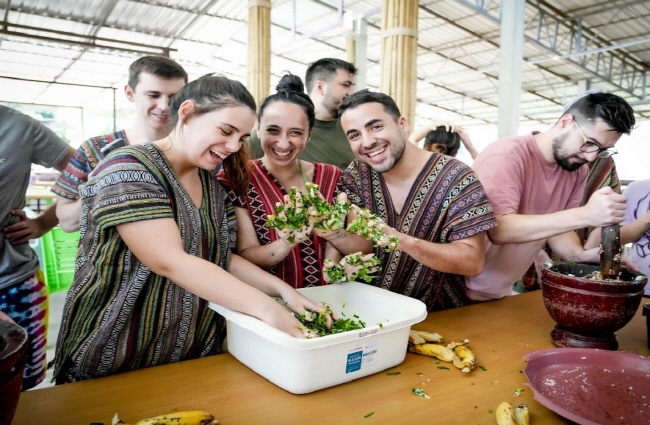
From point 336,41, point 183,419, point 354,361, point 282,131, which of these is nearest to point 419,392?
point 354,361

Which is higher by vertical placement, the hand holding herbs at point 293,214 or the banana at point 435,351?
the hand holding herbs at point 293,214

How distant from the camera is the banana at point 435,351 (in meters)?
1.50

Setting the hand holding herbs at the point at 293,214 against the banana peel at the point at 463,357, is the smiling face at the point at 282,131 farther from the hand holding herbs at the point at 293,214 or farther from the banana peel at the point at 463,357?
the banana peel at the point at 463,357

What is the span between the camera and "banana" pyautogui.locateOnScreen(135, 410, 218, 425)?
42.0 inches

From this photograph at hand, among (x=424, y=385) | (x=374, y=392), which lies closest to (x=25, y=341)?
(x=374, y=392)

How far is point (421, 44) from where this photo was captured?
39.3 feet

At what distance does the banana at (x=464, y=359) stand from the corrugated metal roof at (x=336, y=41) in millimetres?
5737

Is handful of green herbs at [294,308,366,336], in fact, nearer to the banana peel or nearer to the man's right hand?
the banana peel

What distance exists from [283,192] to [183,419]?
1102 mm

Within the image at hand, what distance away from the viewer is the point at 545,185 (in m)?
2.18

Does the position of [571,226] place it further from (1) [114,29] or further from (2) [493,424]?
(1) [114,29]

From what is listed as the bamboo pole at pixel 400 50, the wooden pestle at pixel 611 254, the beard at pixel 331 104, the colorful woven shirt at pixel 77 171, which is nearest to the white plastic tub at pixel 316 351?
the wooden pestle at pixel 611 254

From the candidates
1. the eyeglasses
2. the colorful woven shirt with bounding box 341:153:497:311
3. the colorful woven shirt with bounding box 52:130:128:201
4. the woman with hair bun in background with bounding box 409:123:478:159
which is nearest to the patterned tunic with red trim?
the colorful woven shirt with bounding box 341:153:497:311

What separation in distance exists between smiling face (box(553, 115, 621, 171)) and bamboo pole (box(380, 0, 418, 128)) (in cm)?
285
